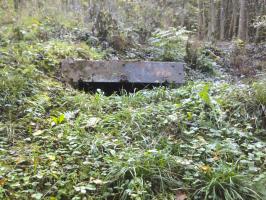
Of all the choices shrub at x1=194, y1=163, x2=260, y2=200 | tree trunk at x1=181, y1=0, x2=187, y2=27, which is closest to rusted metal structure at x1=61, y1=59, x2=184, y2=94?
shrub at x1=194, y1=163, x2=260, y2=200

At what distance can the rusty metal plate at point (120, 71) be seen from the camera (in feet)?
22.4

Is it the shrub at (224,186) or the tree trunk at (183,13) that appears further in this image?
the tree trunk at (183,13)

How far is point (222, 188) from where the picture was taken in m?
3.31

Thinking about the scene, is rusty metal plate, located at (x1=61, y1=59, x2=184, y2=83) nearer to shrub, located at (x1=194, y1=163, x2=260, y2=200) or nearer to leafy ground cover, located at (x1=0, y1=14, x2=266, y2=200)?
leafy ground cover, located at (x1=0, y1=14, x2=266, y2=200)

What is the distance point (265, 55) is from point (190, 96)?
686 centimetres

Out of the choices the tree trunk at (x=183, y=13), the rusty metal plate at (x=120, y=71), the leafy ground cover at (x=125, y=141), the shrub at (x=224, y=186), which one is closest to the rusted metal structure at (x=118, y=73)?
the rusty metal plate at (x=120, y=71)

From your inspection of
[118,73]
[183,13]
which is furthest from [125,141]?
[183,13]

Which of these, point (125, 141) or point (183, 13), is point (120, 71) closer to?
point (125, 141)

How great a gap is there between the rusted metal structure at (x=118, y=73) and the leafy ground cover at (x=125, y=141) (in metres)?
0.45

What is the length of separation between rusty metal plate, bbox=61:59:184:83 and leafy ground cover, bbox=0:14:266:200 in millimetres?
454

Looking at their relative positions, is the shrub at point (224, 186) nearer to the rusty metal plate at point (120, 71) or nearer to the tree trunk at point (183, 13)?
the rusty metal plate at point (120, 71)

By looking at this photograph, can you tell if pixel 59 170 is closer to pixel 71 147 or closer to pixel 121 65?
pixel 71 147

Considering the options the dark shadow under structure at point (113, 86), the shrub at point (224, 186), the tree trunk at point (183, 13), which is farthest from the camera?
the tree trunk at point (183, 13)

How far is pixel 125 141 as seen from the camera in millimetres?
4184
